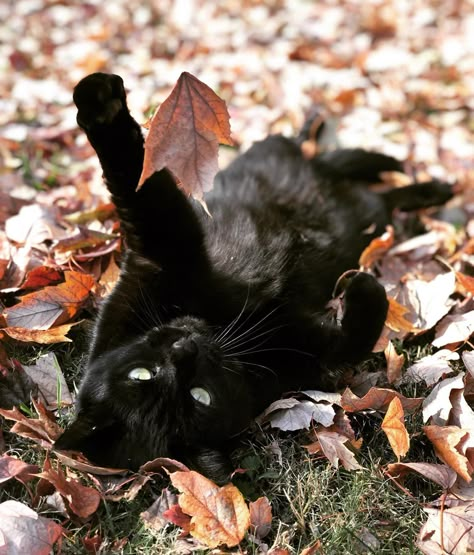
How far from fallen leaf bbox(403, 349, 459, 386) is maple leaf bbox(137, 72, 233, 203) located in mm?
1018

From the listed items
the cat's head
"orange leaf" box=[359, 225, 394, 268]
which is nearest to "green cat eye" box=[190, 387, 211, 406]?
the cat's head

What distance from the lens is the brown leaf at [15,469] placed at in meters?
1.79

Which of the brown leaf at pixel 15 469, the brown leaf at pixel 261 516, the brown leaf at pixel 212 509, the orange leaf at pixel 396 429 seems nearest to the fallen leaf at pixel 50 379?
the brown leaf at pixel 15 469

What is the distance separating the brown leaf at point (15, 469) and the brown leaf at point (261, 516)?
62cm

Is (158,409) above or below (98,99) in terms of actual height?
below

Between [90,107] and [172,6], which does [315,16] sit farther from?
[90,107]

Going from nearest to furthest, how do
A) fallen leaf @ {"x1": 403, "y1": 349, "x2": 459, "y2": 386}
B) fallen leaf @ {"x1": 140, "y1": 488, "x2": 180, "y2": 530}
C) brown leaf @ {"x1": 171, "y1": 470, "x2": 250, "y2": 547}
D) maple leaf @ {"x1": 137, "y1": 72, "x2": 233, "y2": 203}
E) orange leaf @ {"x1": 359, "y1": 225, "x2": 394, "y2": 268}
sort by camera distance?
1. maple leaf @ {"x1": 137, "y1": 72, "x2": 233, "y2": 203}
2. brown leaf @ {"x1": 171, "y1": 470, "x2": 250, "y2": 547}
3. fallen leaf @ {"x1": 140, "y1": 488, "x2": 180, "y2": 530}
4. fallen leaf @ {"x1": 403, "y1": 349, "x2": 459, "y2": 386}
5. orange leaf @ {"x1": 359, "y1": 225, "x2": 394, "y2": 268}

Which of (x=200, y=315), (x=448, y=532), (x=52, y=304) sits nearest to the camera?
(x=448, y=532)

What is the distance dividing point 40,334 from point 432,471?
4.26 feet

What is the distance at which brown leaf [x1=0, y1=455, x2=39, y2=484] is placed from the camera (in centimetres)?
→ 179

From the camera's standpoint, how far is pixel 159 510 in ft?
5.81

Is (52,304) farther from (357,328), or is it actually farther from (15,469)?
(357,328)

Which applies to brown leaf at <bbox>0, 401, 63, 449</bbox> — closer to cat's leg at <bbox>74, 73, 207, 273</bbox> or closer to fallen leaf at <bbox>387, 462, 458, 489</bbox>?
cat's leg at <bbox>74, 73, 207, 273</bbox>

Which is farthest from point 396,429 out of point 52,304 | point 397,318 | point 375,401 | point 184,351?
point 52,304
